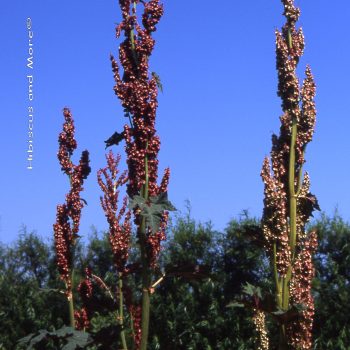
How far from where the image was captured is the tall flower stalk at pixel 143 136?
482 cm

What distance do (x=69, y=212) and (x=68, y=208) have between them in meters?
0.04

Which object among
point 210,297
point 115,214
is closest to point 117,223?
point 115,214

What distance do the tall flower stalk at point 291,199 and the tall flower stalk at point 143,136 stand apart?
829 mm

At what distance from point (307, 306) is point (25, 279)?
29.8 ft

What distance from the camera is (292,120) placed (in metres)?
5.48

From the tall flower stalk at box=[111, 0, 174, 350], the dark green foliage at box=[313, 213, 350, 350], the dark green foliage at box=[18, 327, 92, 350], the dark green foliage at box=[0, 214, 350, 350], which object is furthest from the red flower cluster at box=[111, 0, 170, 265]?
the dark green foliage at box=[313, 213, 350, 350]

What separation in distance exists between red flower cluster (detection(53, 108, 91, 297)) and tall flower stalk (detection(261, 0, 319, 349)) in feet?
6.10

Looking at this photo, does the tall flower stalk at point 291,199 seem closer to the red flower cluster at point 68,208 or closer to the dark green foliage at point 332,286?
the red flower cluster at point 68,208

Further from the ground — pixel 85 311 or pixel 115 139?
pixel 115 139

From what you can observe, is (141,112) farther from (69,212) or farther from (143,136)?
(69,212)

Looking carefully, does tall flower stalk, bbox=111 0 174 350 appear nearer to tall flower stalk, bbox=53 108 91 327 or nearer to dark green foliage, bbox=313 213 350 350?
tall flower stalk, bbox=53 108 91 327

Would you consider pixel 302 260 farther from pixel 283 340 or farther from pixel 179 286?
pixel 179 286

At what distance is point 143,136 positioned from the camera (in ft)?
16.2

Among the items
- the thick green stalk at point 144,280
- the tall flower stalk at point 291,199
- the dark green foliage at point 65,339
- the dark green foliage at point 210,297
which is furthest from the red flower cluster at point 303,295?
the dark green foliage at point 210,297
